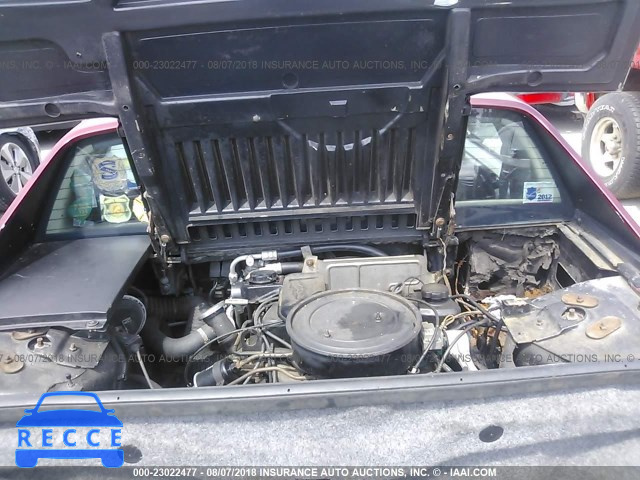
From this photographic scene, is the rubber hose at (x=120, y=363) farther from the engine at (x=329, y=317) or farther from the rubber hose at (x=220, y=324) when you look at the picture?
the rubber hose at (x=220, y=324)

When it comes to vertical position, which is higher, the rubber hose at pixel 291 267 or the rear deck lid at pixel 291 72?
the rear deck lid at pixel 291 72

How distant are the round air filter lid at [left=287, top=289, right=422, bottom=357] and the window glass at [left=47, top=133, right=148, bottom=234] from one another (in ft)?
3.64

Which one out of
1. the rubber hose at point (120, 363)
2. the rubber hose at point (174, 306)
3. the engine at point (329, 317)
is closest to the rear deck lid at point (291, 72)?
the engine at point (329, 317)

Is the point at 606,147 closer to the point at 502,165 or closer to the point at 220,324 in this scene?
the point at 502,165

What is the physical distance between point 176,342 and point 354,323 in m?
0.92

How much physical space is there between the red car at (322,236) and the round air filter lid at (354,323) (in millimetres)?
11

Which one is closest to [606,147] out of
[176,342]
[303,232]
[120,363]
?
[303,232]

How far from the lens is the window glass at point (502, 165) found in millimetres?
2514

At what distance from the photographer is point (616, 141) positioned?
5.30 meters

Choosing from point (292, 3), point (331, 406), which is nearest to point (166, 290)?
point (331, 406)

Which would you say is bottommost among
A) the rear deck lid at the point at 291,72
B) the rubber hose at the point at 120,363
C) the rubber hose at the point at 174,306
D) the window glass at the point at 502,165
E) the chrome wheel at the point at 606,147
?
the chrome wheel at the point at 606,147

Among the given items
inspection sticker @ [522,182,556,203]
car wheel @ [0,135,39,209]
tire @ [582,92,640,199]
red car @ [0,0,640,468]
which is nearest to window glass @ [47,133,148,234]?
red car @ [0,0,640,468]

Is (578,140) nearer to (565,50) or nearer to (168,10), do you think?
(565,50)

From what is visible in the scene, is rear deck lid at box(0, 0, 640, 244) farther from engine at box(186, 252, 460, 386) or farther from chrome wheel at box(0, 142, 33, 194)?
chrome wheel at box(0, 142, 33, 194)
